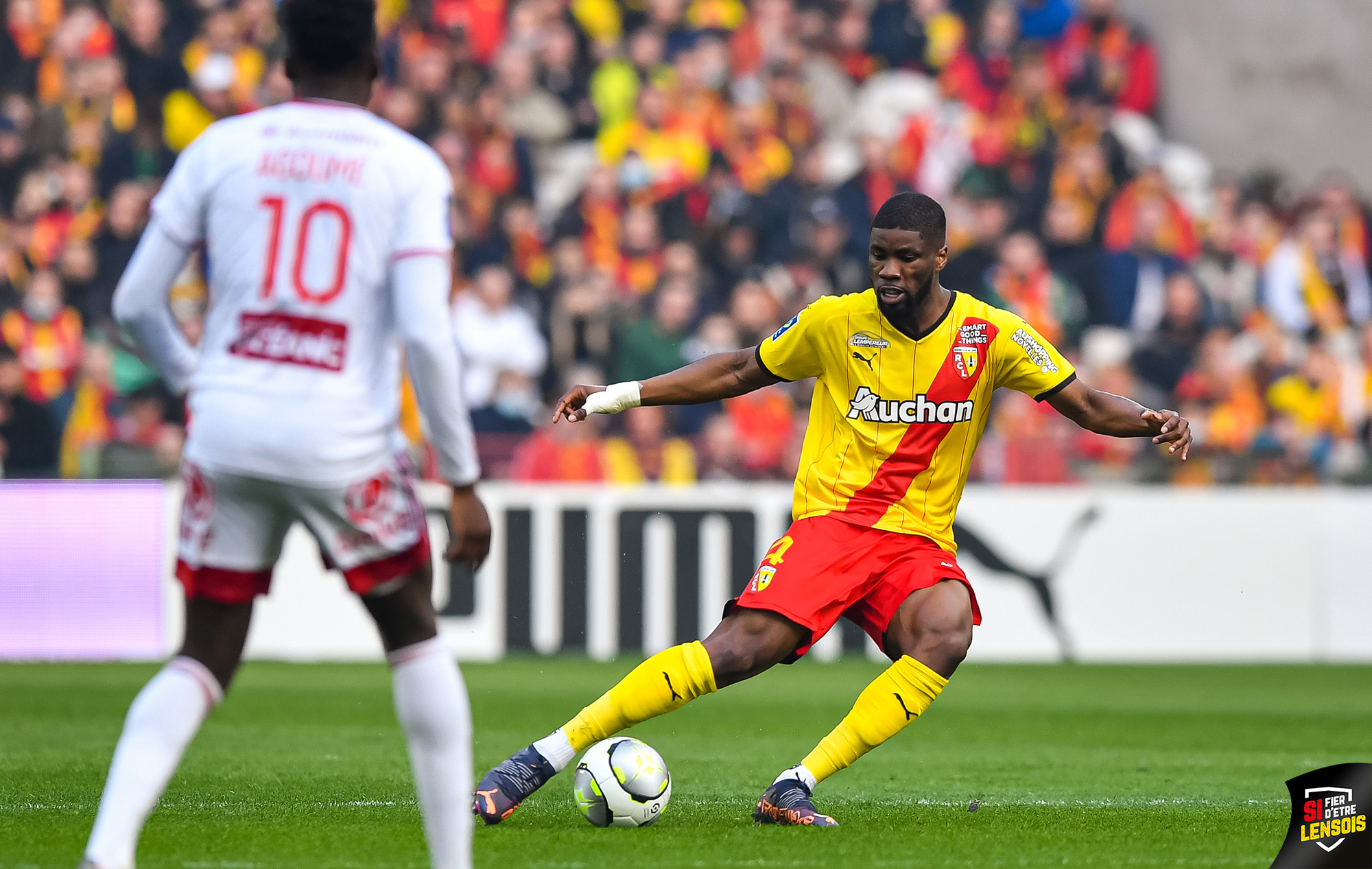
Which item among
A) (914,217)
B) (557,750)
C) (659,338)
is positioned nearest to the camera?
(557,750)

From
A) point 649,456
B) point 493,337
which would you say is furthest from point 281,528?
point 493,337

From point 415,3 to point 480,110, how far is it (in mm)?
2112

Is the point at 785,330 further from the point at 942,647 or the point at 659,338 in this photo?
the point at 659,338

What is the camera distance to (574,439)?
14.0 metres

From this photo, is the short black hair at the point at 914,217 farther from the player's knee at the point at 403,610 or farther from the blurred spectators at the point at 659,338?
the blurred spectators at the point at 659,338

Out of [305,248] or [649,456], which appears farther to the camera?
[649,456]

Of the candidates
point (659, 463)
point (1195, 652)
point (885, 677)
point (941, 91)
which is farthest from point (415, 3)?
point (885, 677)

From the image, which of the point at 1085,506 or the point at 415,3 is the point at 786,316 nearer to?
the point at 1085,506

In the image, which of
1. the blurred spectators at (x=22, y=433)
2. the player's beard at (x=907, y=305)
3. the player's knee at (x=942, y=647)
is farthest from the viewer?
the blurred spectators at (x=22, y=433)

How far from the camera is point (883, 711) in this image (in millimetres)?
6254

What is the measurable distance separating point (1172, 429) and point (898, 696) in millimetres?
1363

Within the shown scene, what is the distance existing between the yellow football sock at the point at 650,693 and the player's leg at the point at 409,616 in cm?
172

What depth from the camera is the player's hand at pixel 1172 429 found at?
638cm

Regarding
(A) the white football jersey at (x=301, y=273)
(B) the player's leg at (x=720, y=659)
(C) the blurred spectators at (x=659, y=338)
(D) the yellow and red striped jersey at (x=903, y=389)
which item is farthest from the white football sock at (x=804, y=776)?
(C) the blurred spectators at (x=659, y=338)
